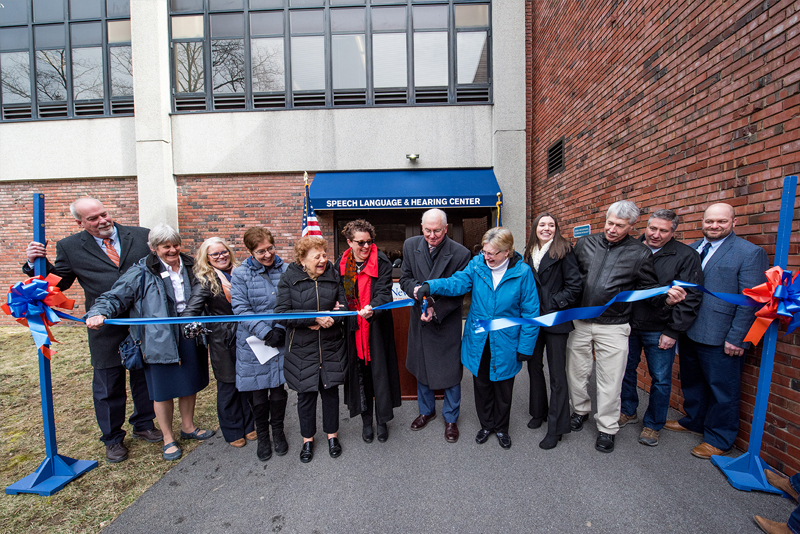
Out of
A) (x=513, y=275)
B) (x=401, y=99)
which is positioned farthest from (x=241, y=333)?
(x=401, y=99)

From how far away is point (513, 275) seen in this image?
2756mm

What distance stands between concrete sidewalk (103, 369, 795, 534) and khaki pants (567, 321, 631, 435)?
32 centimetres

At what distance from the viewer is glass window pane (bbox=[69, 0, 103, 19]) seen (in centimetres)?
839

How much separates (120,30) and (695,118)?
11832 mm

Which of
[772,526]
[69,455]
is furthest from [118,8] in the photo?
[772,526]

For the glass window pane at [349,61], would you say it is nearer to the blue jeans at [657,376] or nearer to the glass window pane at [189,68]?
the glass window pane at [189,68]

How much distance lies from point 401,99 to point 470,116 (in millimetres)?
1696

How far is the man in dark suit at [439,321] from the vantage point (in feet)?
9.85

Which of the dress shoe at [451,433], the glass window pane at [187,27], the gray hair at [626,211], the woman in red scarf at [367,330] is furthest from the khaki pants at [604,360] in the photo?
the glass window pane at [187,27]

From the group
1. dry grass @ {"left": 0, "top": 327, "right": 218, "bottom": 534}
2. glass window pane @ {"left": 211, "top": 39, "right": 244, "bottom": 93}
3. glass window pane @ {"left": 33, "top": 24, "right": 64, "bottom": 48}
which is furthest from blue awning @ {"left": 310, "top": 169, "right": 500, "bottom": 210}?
glass window pane @ {"left": 33, "top": 24, "right": 64, "bottom": 48}

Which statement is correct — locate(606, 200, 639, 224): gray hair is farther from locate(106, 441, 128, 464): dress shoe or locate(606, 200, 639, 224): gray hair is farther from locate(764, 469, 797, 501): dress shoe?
locate(106, 441, 128, 464): dress shoe

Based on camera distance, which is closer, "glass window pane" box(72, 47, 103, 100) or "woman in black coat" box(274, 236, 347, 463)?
"woman in black coat" box(274, 236, 347, 463)

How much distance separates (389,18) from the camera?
8.13 m

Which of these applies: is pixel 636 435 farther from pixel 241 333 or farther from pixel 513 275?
pixel 241 333
